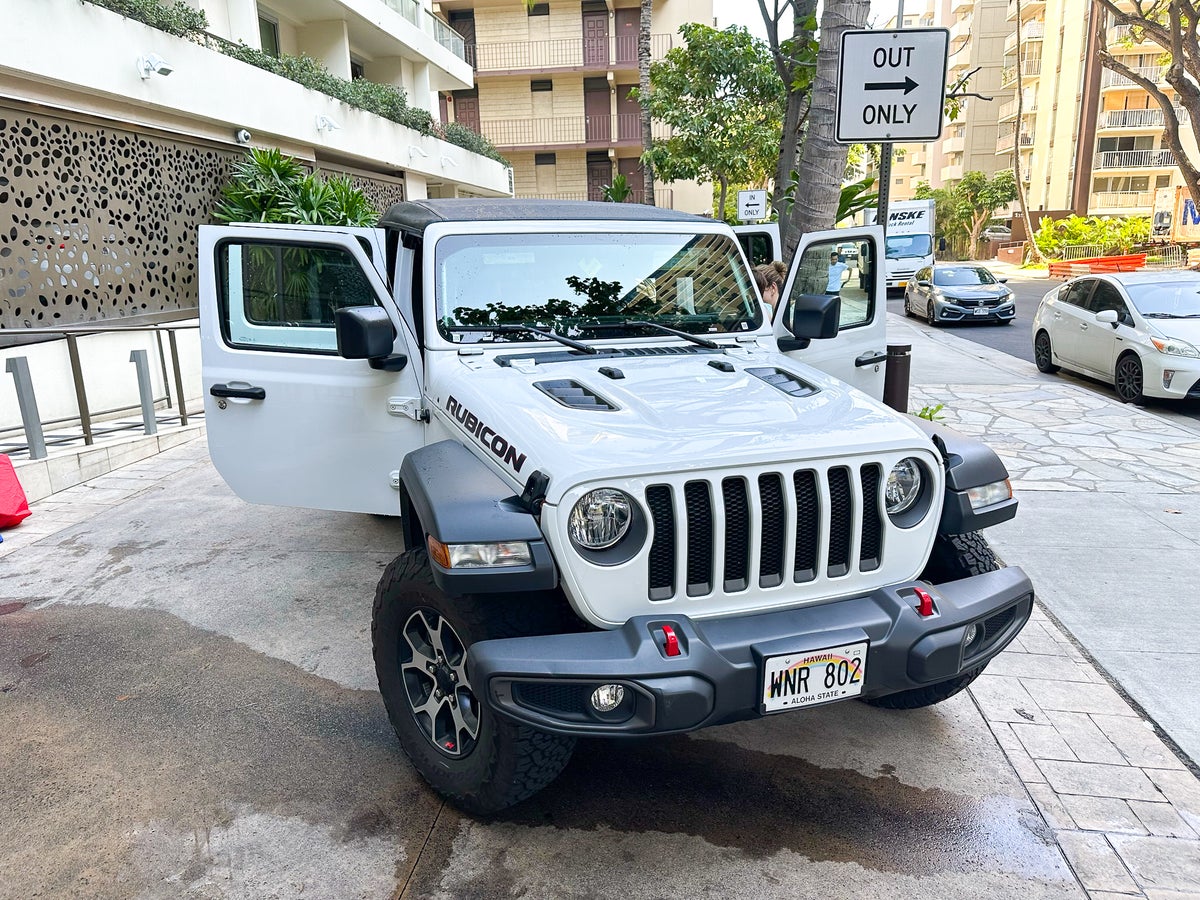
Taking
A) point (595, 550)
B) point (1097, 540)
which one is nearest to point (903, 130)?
point (1097, 540)

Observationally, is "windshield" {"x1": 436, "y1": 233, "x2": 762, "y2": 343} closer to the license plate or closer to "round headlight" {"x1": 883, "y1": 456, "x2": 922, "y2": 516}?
"round headlight" {"x1": 883, "y1": 456, "x2": 922, "y2": 516}

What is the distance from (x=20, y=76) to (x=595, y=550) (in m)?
10.8

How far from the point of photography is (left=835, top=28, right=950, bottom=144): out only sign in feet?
18.1

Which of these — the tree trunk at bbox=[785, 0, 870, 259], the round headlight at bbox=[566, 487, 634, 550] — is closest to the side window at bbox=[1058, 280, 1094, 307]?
the tree trunk at bbox=[785, 0, 870, 259]

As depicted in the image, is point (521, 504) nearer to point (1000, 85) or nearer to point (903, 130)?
point (903, 130)

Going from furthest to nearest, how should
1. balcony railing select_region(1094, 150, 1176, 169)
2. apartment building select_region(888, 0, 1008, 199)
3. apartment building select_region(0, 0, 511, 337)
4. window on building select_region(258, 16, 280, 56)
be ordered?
apartment building select_region(888, 0, 1008, 199), balcony railing select_region(1094, 150, 1176, 169), window on building select_region(258, 16, 280, 56), apartment building select_region(0, 0, 511, 337)

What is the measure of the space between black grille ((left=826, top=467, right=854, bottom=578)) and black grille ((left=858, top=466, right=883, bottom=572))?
5 centimetres

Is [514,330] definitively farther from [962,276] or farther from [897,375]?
[962,276]

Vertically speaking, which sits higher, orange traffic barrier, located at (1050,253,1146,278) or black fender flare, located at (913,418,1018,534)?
black fender flare, located at (913,418,1018,534)

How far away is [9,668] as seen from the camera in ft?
13.9

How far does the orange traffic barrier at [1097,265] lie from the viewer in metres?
30.9

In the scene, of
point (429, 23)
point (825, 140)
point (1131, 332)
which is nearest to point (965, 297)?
point (1131, 332)

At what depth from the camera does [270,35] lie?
63.3 ft

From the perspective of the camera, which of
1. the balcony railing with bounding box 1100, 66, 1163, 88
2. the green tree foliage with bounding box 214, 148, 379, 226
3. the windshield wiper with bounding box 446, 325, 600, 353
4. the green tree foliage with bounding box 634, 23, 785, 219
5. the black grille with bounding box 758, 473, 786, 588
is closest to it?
the black grille with bounding box 758, 473, 786, 588
